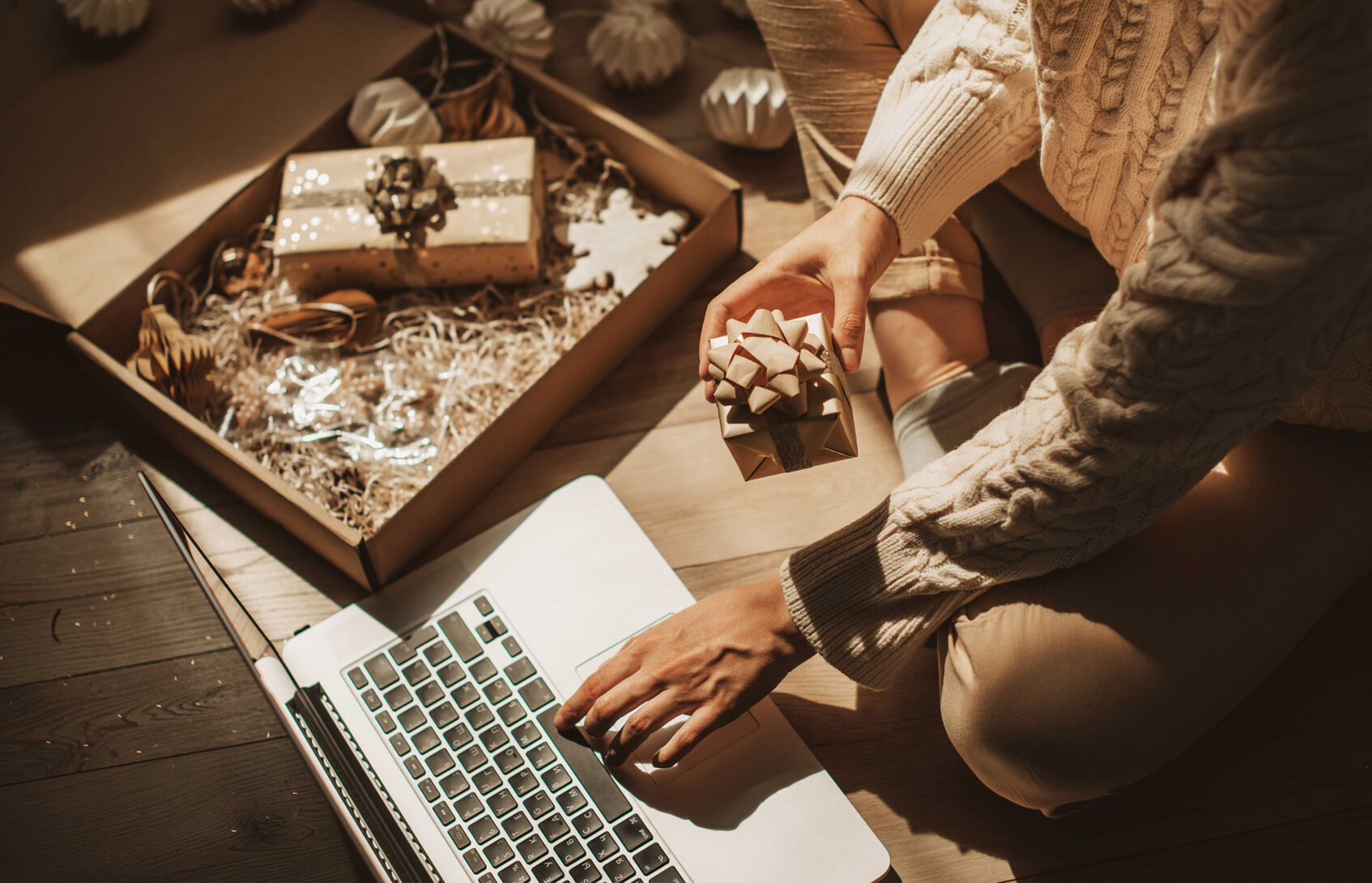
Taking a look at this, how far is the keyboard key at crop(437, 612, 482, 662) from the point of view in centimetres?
74

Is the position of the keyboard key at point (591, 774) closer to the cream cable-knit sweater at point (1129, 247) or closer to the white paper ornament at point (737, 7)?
the cream cable-knit sweater at point (1129, 247)

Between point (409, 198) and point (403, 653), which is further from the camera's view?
point (409, 198)

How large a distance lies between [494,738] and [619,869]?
143 mm

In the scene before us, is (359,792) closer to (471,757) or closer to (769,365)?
(471,757)

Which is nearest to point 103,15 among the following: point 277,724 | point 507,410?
point 507,410

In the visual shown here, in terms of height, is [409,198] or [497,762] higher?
[409,198]

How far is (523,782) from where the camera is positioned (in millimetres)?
700

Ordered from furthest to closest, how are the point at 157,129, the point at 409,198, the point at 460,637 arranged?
the point at 157,129 → the point at 409,198 → the point at 460,637

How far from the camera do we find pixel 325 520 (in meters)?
0.76

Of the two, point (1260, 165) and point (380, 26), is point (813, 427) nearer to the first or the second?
point (1260, 165)

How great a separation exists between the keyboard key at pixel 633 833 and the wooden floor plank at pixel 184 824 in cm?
24

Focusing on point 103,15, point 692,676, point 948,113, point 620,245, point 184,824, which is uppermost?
point 948,113

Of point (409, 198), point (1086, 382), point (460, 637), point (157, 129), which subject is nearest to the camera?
point (1086, 382)

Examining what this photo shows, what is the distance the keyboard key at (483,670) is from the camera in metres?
0.73
